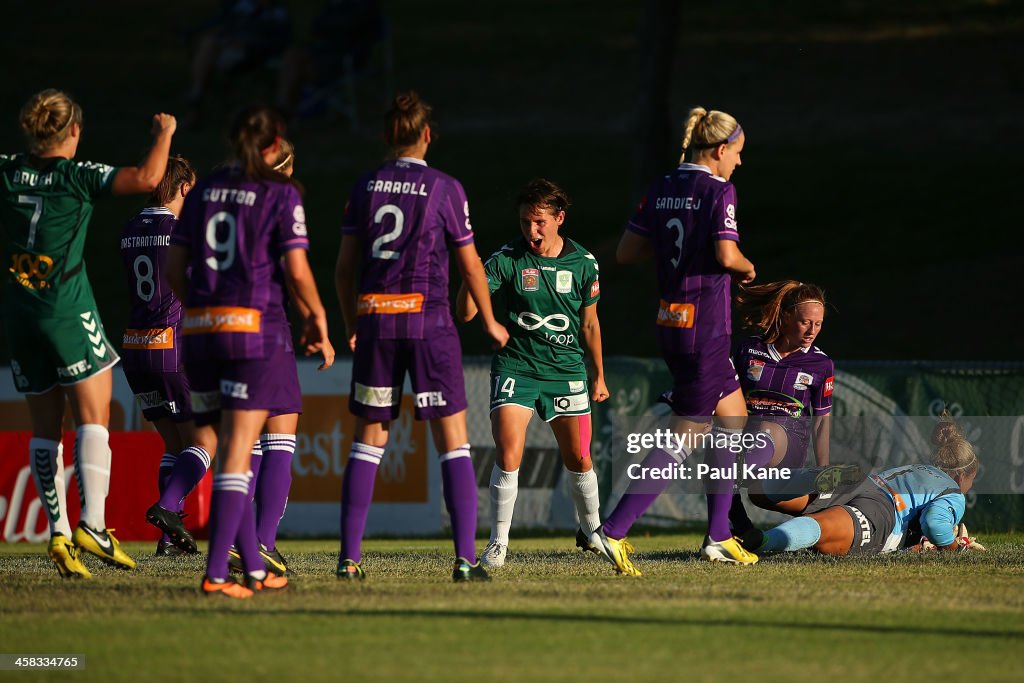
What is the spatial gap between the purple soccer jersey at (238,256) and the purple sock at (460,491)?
3.54 feet

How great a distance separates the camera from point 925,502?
9070 mm

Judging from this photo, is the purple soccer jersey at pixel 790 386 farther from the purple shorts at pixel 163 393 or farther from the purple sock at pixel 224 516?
the purple sock at pixel 224 516

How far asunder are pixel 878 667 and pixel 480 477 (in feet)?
26.1

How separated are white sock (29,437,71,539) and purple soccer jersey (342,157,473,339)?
1828 mm

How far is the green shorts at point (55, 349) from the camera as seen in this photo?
7.35 m

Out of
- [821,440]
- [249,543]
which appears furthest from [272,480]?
[821,440]

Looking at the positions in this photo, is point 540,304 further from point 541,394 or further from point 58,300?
point 58,300

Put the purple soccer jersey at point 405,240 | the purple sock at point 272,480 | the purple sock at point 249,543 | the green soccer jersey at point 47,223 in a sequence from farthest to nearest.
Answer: the purple sock at point 272,480, the green soccer jersey at point 47,223, the purple soccer jersey at point 405,240, the purple sock at point 249,543

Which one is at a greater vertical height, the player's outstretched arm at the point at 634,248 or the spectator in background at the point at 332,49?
the spectator in background at the point at 332,49

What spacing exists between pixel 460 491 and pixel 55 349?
2.12m

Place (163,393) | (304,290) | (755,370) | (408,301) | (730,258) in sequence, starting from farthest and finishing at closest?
(755,370) < (163,393) < (730,258) < (408,301) < (304,290)

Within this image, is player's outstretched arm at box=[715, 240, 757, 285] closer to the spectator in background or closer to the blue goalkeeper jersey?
the blue goalkeeper jersey

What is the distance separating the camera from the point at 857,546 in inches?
347

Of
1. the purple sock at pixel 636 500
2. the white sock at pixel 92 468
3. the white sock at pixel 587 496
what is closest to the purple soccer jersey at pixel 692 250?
the purple sock at pixel 636 500
